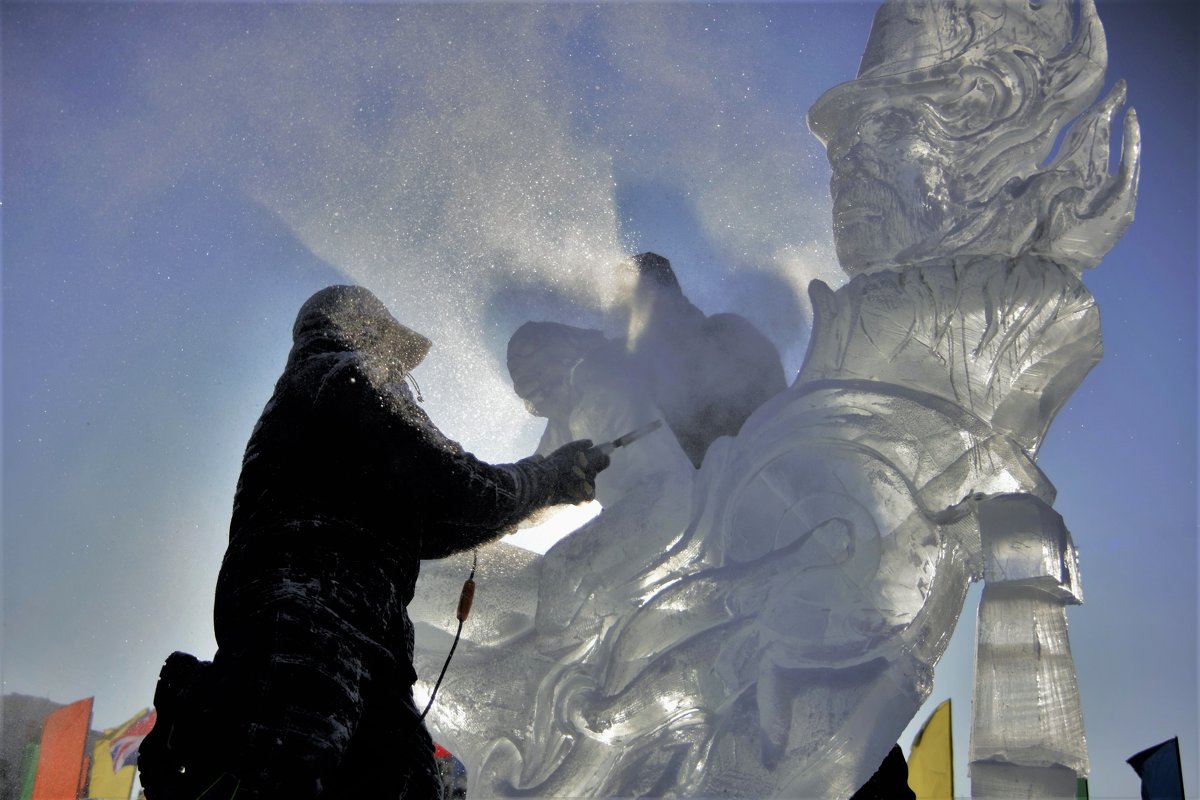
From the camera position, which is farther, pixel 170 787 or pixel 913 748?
pixel 913 748

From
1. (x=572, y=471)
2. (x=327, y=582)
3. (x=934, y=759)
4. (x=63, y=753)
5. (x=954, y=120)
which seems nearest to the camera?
(x=327, y=582)

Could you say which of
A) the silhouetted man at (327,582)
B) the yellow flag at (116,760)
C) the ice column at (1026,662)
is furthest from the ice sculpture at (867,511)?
the yellow flag at (116,760)

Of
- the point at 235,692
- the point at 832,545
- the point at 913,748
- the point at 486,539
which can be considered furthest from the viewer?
the point at 913,748

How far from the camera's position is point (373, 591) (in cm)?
224

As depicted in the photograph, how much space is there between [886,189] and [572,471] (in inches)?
61.8

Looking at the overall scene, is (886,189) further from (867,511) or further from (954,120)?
(867,511)

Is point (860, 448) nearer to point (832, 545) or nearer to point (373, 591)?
point (832, 545)

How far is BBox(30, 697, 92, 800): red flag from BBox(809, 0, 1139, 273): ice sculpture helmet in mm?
4908

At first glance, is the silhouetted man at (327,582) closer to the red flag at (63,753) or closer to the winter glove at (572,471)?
the winter glove at (572,471)

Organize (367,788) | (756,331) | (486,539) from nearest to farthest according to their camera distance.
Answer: (367,788) < (486,539) < (756,331)

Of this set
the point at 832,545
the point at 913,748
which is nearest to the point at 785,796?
the point at 832,545

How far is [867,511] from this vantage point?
3.13 meters

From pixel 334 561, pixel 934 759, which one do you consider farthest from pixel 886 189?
pixel 934 759

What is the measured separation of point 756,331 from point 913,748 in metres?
5.68
